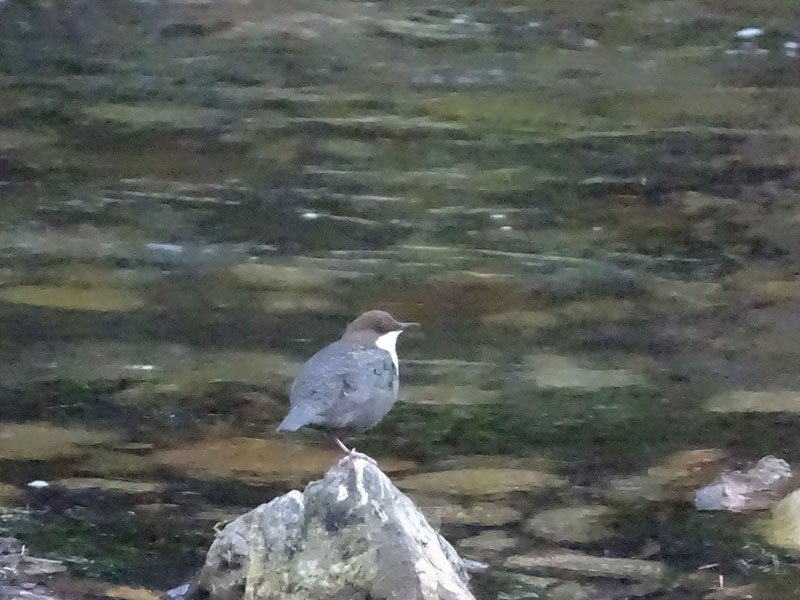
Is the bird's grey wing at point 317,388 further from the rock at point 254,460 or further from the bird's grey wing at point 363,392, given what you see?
the rock at point 254,460

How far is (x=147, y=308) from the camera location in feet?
19.0

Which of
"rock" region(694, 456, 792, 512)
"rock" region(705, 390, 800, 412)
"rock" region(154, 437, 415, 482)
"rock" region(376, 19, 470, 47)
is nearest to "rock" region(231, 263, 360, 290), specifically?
"rock" region(154, 437, 415, 482)

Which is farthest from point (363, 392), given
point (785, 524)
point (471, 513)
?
point (785, 524)

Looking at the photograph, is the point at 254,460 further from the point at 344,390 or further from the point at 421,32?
the point at 421,32

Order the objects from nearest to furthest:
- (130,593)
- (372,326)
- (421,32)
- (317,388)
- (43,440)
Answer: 1. (317,388)
2. (130,593)
3. (372,326)
4. (43,440)
5. (421,32)

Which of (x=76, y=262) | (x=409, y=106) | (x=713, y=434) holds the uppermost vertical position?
(x=409, y=106)

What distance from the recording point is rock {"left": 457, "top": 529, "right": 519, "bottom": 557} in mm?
4137

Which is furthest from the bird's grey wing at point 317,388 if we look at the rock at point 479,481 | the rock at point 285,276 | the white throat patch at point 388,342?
the rock at point 285,276

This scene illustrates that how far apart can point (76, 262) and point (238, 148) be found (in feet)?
4.94

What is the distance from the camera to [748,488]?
14.7 ft

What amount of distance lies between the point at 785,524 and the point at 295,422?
1.77 m

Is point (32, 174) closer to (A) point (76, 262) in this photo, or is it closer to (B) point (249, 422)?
(A) point (76, 262)

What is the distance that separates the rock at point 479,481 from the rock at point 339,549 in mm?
1122

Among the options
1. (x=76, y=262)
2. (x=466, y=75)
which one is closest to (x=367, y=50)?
(x=466, y=75)
